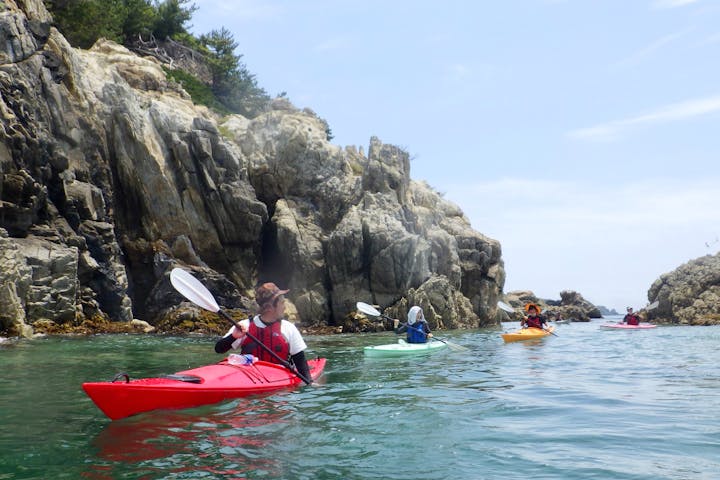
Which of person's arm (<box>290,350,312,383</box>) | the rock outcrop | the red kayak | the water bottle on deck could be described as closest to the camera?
the red kayak

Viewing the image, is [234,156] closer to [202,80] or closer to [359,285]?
[359,285]

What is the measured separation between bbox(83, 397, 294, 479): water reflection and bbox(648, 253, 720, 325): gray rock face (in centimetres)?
3987

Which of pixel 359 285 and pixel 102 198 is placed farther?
pixel 359 285

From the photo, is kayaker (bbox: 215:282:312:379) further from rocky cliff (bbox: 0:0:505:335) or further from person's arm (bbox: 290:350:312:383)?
rocky cliff (bbox: 0:0:505:335)

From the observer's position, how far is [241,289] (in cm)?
3047

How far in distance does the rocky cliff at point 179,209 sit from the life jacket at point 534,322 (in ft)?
28.2

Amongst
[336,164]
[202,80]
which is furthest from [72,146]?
[202,80]

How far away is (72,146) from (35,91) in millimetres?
2990

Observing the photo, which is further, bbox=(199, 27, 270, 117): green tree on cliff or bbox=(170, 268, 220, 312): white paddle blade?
bbox=(199, 27, 270, 117): green tree on cliff

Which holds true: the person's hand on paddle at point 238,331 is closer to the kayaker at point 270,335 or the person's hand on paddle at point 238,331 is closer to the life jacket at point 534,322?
the kayaker at point 270,335

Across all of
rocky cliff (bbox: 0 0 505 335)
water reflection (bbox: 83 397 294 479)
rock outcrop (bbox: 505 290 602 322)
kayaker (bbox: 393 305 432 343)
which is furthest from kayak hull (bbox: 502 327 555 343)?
rock outcrop (bbox: 505 290 602 322)

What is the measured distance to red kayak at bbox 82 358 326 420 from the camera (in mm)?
6055

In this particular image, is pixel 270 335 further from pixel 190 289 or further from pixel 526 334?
pixel 526 334

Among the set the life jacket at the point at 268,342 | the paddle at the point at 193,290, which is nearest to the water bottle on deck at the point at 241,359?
the life jacket at the point at 268,342
